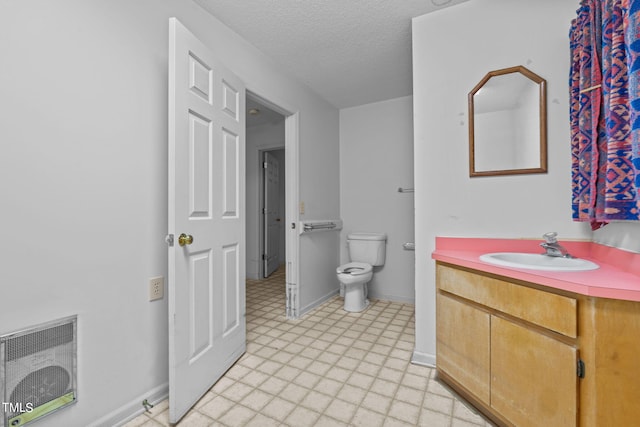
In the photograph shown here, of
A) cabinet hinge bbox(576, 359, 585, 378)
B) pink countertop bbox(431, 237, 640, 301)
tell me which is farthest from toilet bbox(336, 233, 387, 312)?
cabinet hinge bbox(576, 359, 585, 378)

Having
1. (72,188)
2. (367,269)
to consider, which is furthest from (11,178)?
(367,269)

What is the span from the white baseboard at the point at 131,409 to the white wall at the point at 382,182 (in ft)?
7.55

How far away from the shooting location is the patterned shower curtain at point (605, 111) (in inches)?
35.9

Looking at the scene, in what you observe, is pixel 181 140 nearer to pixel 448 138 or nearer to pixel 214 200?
pixel 214 200

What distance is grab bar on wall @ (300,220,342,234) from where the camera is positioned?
274cm

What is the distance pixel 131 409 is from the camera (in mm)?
1354

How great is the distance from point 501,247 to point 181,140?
1.84 m

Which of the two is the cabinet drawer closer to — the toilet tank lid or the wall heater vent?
the toilet tank lid

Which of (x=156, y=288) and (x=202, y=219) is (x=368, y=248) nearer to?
(x=202, y=219)

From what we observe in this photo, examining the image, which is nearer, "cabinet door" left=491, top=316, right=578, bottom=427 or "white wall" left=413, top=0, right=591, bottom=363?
"cabinet door" left=491, top=316, right=578, bottom=427

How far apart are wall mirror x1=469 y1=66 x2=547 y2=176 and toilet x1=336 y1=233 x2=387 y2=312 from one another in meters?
1.50

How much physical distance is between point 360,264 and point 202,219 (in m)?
1.95

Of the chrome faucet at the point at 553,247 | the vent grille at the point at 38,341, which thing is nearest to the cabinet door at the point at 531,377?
the chrome faucet at the point at 553,247

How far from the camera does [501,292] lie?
4.08 feet
